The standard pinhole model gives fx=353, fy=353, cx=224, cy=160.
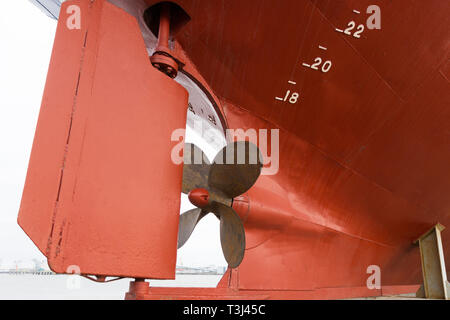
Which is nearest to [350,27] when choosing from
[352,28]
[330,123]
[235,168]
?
[352,28]

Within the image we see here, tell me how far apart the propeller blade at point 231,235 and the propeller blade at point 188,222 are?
302mm

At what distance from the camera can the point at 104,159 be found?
208cm

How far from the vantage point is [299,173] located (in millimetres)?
4410

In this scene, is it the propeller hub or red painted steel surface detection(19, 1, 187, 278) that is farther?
the propeller hub

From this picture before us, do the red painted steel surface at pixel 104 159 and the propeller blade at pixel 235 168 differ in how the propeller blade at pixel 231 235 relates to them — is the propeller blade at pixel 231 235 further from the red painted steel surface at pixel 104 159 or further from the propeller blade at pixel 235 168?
the red painted steel surface at pixel 104 159

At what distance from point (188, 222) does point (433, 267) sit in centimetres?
320

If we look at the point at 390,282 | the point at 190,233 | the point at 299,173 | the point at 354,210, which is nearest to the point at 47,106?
the point at 190,233

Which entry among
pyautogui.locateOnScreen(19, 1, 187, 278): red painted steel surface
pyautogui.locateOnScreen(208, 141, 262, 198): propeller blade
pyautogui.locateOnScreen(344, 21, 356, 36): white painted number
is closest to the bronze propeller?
pyautogui.locateOnScreen(208, 141, 262, 198): propeller blade

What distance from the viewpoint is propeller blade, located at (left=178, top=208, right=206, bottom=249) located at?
140 inches

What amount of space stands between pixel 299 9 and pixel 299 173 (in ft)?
6.40

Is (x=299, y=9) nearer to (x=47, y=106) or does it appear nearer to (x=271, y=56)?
(x=271, y=56)

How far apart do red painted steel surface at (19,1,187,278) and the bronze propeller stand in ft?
2.77

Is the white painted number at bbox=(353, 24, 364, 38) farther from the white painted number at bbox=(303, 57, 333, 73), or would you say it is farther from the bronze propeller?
the bronze propeller

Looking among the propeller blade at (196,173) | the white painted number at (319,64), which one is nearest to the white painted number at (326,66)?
the white painted number at (319,64)
